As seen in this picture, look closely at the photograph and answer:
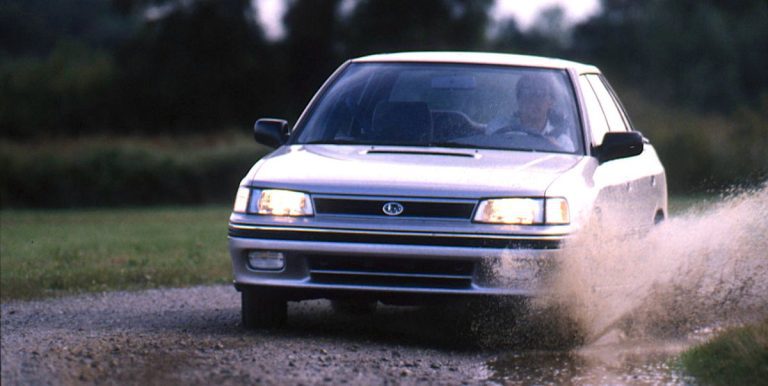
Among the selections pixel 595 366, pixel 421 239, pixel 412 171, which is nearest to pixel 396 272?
pixel 421 239

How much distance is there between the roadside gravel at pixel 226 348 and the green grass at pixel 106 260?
6.33 feet

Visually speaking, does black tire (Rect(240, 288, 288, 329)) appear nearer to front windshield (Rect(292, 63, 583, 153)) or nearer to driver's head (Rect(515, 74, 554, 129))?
front windshield (Rect(292, 63, 583, 153))

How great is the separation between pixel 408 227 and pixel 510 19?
89.1 metres

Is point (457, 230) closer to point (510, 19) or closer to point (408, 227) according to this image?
point (408, 227)

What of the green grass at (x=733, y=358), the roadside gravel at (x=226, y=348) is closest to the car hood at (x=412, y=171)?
the roadside gravel at (x=226, y=348)

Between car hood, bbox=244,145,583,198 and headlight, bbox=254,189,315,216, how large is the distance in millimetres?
42

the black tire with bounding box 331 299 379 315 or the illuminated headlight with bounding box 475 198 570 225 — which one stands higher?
the illuminated headlight with bounding box 475 198 570 225

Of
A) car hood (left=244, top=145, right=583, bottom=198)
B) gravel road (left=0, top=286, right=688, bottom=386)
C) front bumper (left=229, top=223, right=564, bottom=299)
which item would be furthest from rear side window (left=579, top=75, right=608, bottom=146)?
front bumper (left=229, top=223, right=564, bottom=299)

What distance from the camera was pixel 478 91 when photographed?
948 centimetres

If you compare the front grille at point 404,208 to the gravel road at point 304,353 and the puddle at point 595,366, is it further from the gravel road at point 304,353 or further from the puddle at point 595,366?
the puddle at point 595,366

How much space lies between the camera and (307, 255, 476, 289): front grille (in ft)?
26.7

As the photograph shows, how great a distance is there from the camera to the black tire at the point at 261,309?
861cm

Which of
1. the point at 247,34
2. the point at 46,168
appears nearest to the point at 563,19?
the point at 247,34

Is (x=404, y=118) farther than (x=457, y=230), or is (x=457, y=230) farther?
(x=404, y=118)
